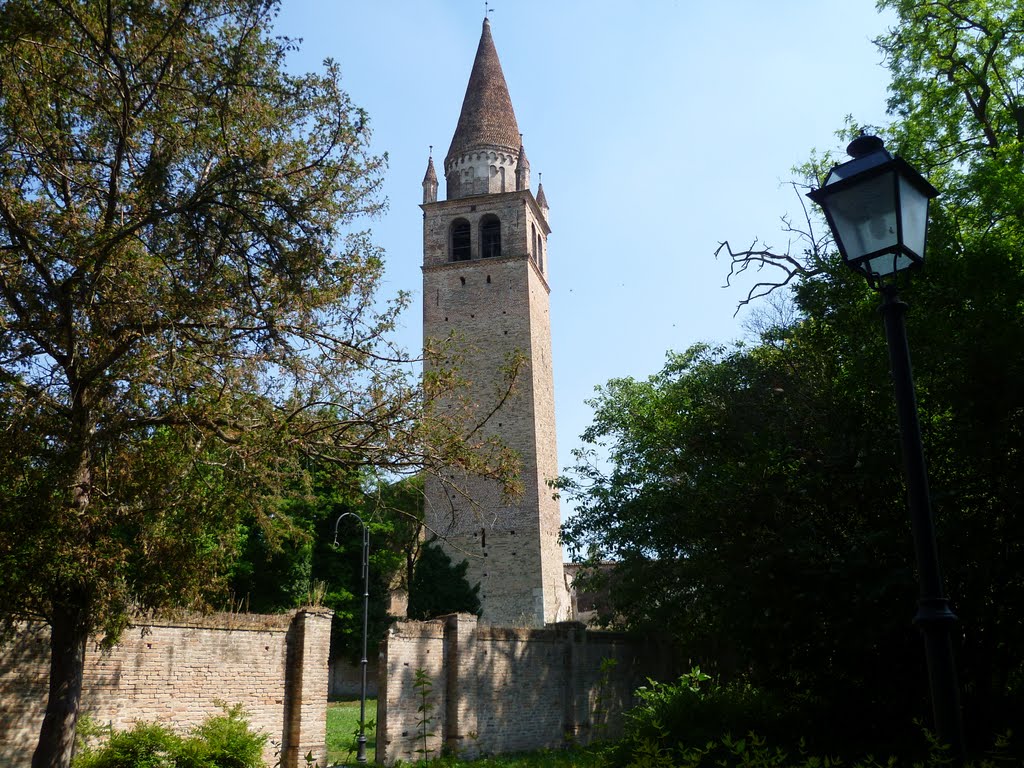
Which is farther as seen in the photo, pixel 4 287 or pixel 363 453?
pixel 363 453

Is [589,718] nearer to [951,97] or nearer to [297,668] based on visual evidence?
[297,668]

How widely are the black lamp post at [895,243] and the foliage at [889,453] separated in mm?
1887

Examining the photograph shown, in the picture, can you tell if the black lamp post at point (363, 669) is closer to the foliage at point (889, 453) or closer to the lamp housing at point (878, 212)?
the foliage at point (889, 453)

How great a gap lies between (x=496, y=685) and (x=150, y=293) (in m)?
12.3

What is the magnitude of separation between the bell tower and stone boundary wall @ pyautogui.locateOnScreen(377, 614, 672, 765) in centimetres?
1105

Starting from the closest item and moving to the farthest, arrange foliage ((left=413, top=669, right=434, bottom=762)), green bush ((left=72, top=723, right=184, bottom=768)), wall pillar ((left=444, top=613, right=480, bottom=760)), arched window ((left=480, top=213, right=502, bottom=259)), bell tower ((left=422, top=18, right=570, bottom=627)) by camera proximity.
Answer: foliage ((left=413, top=669, right=434, bottom=762)), green bush ((left=72, top=723, right=184, bottom=768)), wall pillar ((left=444, top=613, right=480, bottom=760)), bell tower ((left=422, top=18, right=570, bottom=627)), arched window ((left=480, top=213, right=502, bottom=259))

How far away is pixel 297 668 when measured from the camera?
14086 mm

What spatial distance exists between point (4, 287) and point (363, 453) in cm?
378

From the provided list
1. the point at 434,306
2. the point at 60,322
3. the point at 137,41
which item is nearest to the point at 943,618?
the point at 60,322

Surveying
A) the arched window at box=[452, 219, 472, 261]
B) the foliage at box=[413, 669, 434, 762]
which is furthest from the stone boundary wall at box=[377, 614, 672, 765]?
the arched window at box=[452, 219, 472, 261]

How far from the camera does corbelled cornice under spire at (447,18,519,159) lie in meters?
39.6

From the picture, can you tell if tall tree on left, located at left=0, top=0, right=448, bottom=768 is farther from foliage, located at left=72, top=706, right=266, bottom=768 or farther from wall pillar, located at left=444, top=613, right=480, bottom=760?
wall pillar, located at left=444, top=613, right=480, bottom=760

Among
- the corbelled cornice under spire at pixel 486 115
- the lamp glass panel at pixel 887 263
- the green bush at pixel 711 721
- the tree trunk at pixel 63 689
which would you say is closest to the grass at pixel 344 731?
the tree trunk at pixel 63 689

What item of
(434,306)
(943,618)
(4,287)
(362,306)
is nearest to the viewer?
(943,618)
